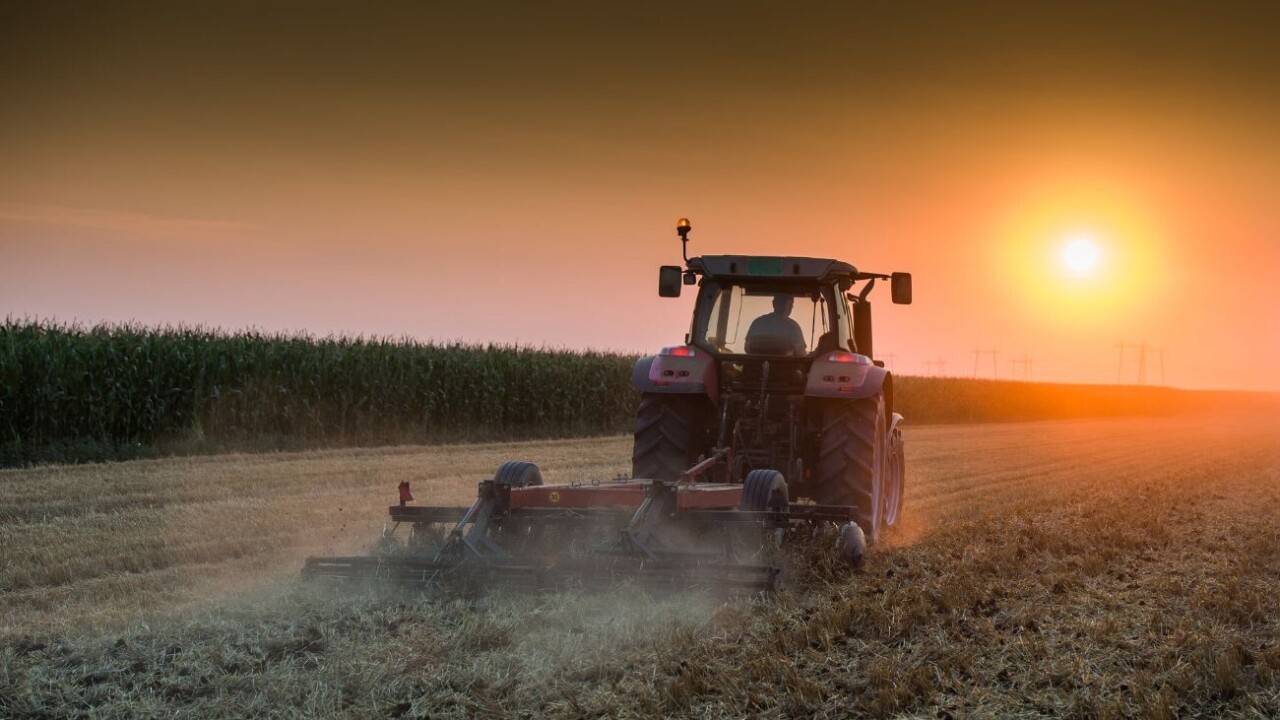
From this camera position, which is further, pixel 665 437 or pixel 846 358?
pixel 665 437

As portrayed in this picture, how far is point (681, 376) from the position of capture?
339 inches

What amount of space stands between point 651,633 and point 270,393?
609 inches

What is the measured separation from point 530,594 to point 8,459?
12.4m

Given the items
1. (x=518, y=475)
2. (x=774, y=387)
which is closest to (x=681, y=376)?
(x=774, y=387)

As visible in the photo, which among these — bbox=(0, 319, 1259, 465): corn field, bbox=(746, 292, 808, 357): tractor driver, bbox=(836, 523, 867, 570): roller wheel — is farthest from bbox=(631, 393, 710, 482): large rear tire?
bbox=(0, 319, 1259, 465): corn field

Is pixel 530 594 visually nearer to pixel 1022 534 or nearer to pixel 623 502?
pixel 623 502

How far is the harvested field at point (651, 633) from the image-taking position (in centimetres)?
513

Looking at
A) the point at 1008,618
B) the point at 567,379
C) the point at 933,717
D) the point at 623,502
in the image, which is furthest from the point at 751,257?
the point at 567,379

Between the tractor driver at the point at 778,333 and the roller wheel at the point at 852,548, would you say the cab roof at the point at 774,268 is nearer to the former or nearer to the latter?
the tractor driver at the point at 778,333

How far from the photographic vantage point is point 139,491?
12.0 meters

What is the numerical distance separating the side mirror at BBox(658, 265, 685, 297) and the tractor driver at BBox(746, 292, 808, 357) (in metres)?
0.64

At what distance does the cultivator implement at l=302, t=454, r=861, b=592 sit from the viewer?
251 inches

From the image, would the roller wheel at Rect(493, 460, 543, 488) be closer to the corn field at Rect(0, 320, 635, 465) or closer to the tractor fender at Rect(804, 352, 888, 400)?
the tractor fender at Rect(804, 352, 888, 400)

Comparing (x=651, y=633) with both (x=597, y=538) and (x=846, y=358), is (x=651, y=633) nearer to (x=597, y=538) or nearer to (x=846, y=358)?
(x=597, y=538)
